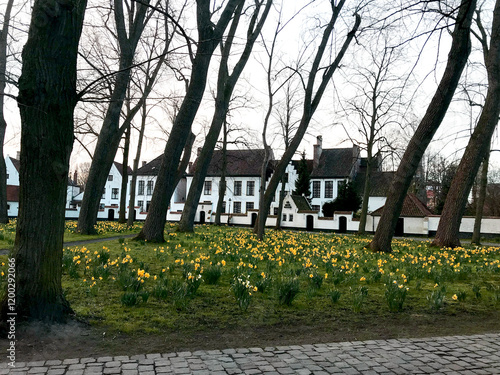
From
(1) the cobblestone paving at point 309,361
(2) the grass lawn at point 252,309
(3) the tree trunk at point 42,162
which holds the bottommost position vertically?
(1) the cobblestone paving at point 309,361

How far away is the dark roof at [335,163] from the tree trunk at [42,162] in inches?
2049

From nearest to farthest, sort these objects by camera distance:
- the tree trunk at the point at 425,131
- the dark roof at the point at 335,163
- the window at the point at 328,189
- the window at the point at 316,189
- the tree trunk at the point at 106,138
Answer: the tree trunk at the point at 425,131 < the tree trunk at the point at 106,138 < the dark roof at the point at 335,163 < the window at the point at 328,189 < the window at the point at 316,189

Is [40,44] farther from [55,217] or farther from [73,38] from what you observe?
[55,217]

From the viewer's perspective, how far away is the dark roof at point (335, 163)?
182 ft

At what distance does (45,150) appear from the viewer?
412cm

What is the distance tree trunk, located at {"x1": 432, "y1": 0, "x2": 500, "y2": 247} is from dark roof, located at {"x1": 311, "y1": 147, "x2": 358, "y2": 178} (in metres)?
38.2

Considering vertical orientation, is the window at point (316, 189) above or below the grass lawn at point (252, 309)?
above

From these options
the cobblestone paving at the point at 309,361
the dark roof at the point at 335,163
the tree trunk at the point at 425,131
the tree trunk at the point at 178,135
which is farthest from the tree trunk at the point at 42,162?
the dark roof at the point at 335,163

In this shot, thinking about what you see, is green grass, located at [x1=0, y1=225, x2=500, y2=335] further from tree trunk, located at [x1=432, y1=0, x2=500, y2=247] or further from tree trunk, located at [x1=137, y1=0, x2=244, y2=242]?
tree trunk, located at [x1=432, y1=0, x2=500, y2=247]

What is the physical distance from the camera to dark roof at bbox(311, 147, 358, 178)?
182 feet

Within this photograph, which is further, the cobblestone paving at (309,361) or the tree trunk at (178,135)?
the tree trunk at (178,135)

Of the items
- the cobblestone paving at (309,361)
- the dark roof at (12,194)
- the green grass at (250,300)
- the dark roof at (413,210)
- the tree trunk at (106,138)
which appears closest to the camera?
the cobblestone paving at (309,361)

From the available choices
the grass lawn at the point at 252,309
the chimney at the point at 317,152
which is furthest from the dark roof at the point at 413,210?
the grass lawn at the point at 252,309

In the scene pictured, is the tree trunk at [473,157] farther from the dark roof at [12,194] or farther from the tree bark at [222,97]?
the dark roof at [12,194]
